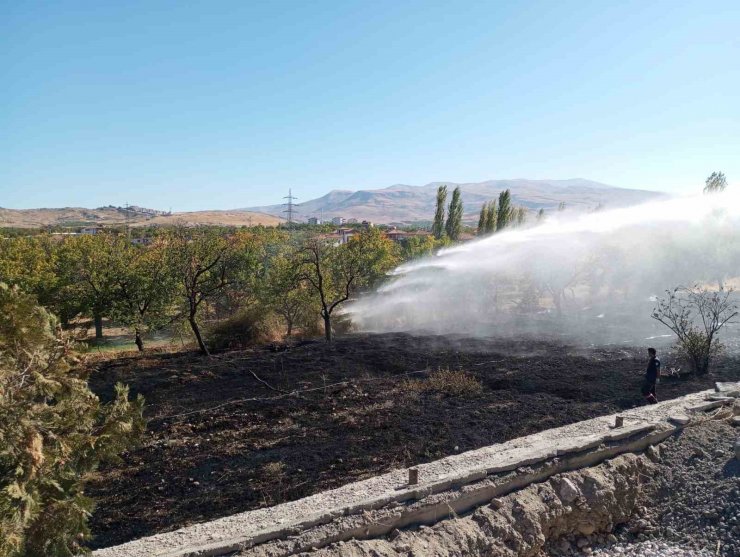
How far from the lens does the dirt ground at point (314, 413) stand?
8156 millimetres

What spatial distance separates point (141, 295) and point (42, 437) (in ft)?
62.6

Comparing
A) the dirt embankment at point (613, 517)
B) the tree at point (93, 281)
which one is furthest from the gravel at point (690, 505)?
the tree at point (93, 281)

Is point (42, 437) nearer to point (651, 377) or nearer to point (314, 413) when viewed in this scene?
point (314, 413)

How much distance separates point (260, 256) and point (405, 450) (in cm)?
2480

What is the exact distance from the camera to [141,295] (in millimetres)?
22531

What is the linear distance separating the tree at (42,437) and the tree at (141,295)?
17335 mm

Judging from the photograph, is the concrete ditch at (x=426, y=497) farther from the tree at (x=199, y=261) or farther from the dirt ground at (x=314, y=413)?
the tree at (x=199, y=261)

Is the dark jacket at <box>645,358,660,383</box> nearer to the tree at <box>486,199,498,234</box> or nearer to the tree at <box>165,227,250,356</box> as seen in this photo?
the tree at <box>165,227,250,356</box>

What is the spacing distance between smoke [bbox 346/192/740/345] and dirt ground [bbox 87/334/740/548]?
10.4 meters

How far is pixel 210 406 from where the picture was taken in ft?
42.0

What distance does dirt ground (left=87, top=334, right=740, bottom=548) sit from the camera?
26.8 feet

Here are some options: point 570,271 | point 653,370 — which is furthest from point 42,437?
point 570,271

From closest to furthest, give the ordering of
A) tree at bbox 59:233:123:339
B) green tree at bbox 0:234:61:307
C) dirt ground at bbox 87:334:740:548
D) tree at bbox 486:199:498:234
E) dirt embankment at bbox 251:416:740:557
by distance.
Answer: dirt embankment at bbox 251:416:740:557 → dirt ground at bbox 87:334:740:548 → tree at bbox 59:233:123:339 → green tree at bbox 0:234:61:307 → tree at bbox 486:199:498:234

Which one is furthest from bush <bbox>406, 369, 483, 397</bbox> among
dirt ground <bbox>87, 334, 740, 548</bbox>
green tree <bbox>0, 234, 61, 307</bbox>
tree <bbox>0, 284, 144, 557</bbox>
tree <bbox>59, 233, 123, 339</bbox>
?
green tree <bbox>0, 234, 61, 307</bbox>
